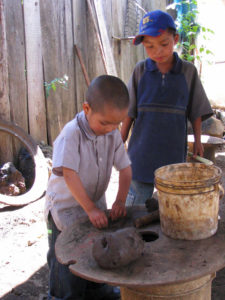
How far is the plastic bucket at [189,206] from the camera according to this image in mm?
1353

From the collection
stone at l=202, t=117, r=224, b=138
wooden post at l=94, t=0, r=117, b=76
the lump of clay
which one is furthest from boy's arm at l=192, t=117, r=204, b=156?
stone at l=202, t=117, r=224, b=138

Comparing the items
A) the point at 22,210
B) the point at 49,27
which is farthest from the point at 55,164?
the point at 49,27

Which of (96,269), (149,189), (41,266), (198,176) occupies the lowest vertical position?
(41,266)

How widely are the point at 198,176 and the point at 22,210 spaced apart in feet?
7.81

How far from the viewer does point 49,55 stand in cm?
436

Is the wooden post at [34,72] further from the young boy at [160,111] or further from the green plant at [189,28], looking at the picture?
the green plant at [189,28]

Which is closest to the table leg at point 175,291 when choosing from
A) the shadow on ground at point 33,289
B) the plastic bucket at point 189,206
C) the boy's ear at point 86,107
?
the plastic bucket at point 189,206

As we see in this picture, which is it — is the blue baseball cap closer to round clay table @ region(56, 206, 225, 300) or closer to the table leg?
round clay table @ region(56, 206, 225, 300)

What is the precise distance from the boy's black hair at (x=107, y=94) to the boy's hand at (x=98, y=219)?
497 mm

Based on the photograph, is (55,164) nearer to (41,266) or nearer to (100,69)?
(41,266)

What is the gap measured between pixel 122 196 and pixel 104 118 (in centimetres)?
49

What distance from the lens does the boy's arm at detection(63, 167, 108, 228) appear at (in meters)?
1.60

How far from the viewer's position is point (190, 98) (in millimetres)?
2367

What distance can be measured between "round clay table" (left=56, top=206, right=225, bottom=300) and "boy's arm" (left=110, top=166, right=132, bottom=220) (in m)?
0.14
